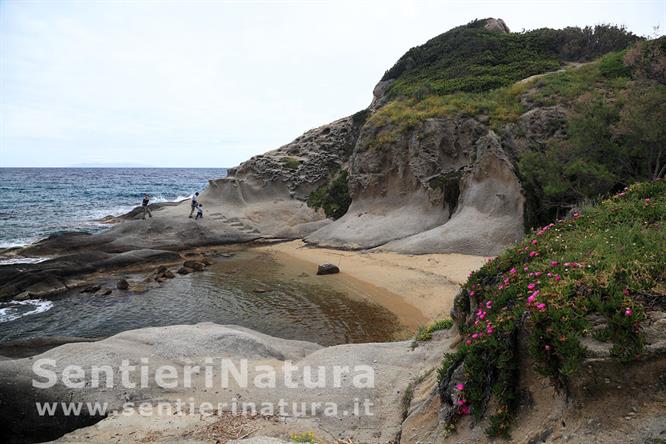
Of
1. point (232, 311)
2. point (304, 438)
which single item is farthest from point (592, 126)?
point (304, 438)

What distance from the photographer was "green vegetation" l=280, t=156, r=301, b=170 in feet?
123

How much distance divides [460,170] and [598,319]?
20716 millimetres

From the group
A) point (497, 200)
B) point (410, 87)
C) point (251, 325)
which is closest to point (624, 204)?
point (251, 325)

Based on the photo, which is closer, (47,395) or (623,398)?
(623,398)

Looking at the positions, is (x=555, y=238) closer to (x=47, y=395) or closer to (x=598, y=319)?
(x=598, y=319)

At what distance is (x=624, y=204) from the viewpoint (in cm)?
650

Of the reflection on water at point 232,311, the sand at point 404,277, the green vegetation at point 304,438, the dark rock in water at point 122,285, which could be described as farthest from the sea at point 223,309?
the green vegetation at point 304,438

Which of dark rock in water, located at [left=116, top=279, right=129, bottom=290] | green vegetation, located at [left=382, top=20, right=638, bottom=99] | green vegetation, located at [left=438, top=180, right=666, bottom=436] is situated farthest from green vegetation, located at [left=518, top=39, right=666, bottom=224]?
dark rock in water, located at [left=116, top=279, right=129, bottom=290]

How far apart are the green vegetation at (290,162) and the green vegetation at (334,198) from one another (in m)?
4.28

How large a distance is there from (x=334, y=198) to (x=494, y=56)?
61.6 ft

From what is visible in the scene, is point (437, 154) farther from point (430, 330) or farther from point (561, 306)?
point (561, 306)

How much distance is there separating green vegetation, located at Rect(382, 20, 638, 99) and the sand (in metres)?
15.7

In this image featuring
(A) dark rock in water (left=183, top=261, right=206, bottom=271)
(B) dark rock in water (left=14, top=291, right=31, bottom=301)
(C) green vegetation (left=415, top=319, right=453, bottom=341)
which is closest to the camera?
(C) green vegetation (left=415, top=319, right=453, bottom=341)

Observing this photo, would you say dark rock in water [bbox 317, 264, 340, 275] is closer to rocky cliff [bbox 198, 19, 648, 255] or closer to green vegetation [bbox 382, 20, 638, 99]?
rocky cliff [bbox 198, 19, 648, 255]
